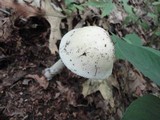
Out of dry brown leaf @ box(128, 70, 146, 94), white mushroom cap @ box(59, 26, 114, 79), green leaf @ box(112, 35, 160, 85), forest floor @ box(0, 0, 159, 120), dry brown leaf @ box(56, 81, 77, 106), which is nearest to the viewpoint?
green leaf @ box(112, 35, 160, 85)

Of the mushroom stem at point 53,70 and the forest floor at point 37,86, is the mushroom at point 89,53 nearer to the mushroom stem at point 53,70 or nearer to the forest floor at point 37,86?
the mushroom stem at point 53,70

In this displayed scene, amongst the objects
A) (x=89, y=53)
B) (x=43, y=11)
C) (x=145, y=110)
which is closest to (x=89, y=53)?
(x=89, y=53)

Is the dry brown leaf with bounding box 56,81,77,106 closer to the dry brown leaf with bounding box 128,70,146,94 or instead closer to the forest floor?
the forest floor

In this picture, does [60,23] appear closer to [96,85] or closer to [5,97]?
[96,85]

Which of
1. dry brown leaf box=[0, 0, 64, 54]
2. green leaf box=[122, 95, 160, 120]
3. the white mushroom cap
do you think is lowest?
dry brown leaf box=[0, 0, 64, 54]

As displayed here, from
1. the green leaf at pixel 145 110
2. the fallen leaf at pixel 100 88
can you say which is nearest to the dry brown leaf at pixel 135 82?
the fallen leaf at pixel 100 88

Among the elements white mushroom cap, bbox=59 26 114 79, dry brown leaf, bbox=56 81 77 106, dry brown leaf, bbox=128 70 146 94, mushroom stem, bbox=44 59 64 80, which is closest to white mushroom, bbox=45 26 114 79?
white mushroom cap, bbox=59 26 114 79

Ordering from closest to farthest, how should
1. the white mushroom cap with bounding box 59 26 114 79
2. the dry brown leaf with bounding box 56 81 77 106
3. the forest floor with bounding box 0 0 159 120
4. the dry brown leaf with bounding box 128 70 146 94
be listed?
the white mushroom cap with bounding box 59 26 114 79 → the forest floor with bounding box 0 0 159 120 → the dry brown leaf with bounding box 56 81 77 106 → the dry brown leaf with bounding box 128 70 146 94

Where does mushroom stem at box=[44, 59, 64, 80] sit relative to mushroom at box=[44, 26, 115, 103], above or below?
below
